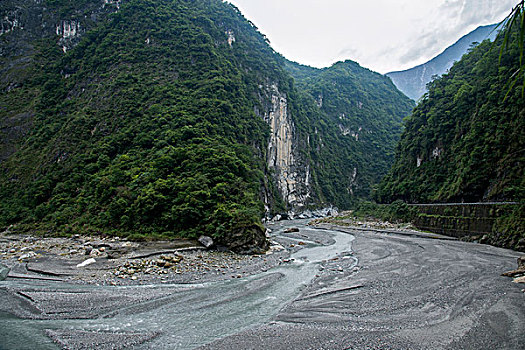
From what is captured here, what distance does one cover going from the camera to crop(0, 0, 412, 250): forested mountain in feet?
73.6

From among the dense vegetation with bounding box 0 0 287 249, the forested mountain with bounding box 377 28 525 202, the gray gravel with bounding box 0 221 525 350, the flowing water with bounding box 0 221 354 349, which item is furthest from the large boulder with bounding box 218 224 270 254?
the forested mountain with bounding box 377 28 525 202

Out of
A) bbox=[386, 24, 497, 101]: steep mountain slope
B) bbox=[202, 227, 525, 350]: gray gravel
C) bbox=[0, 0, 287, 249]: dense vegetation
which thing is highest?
bbox=[386, 24, 497, 101]: steep mountain slope

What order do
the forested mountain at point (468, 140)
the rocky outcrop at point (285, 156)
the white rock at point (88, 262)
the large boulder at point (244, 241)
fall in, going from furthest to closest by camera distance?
1. the rocky outcrop at point (285, 156)
2. the forested mountain at point (468, 140)
3. the large boulder at point (244, 241)
4. the white rock at point (88, 262)

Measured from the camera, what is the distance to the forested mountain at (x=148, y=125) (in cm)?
2244

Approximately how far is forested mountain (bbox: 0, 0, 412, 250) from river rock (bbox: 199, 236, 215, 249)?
57 cm

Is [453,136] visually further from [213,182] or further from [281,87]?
[281,87]

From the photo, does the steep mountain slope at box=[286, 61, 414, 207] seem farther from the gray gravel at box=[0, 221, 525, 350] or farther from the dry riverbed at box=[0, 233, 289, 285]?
the gray gravel at box=[0, 221, 525, 350]

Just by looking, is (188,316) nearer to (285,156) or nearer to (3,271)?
(3,271)

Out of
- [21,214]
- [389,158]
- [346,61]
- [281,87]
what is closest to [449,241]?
[21,214]

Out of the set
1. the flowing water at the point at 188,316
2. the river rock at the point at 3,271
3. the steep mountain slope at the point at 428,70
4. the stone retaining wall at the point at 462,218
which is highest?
the steep mountain slope at the point at 428,70

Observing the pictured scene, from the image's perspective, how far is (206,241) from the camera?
18.7 m

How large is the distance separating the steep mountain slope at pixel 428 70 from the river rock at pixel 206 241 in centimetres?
13222

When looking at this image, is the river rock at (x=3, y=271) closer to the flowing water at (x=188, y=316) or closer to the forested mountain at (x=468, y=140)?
the flowing water at (x=188, y=316)

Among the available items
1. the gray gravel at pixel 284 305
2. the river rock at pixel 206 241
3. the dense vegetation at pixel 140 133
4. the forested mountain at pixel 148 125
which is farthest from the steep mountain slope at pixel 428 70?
the river rock at pixel 206 241
